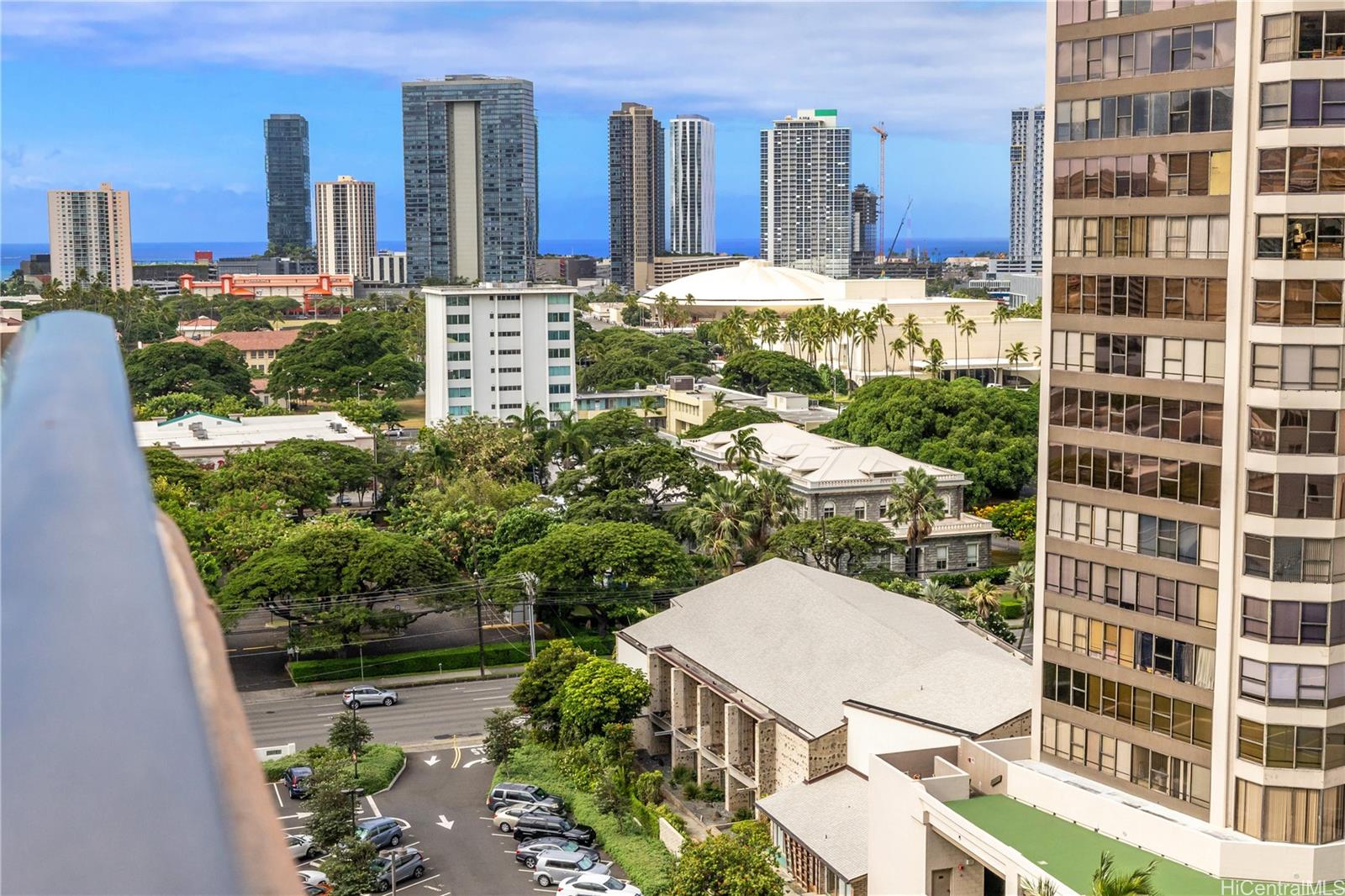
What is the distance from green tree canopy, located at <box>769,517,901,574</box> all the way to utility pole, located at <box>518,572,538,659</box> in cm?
985

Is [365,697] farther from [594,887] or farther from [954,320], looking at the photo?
[954,320]

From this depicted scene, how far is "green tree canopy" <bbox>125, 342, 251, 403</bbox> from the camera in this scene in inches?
4454

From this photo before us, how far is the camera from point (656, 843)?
37.2 m

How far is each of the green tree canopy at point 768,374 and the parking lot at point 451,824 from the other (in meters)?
75.0

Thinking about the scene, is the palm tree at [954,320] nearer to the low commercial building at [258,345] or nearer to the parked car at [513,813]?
the low commercial building at [258,345]

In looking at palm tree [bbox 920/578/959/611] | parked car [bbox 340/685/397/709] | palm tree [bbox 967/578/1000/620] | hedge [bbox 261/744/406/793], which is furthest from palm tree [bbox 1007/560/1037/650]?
parked car [bbox 340/685/397/709]

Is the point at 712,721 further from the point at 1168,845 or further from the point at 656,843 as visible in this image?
the point at 1168,845

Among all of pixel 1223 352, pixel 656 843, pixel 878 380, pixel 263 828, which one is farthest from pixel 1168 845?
pixel 878 380

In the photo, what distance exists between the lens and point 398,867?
3484 centimetres

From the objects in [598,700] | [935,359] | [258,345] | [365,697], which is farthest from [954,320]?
[598,700]

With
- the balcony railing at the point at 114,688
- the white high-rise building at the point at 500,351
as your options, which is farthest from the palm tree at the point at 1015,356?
the balcony railing at the point at 114,688

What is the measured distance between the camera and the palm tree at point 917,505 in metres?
60.0

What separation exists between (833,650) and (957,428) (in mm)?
41556

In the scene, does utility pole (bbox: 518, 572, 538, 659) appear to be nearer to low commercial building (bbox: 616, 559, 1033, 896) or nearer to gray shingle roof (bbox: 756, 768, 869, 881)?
low commercial building (bbox: 616, 559, 1033, 896)
